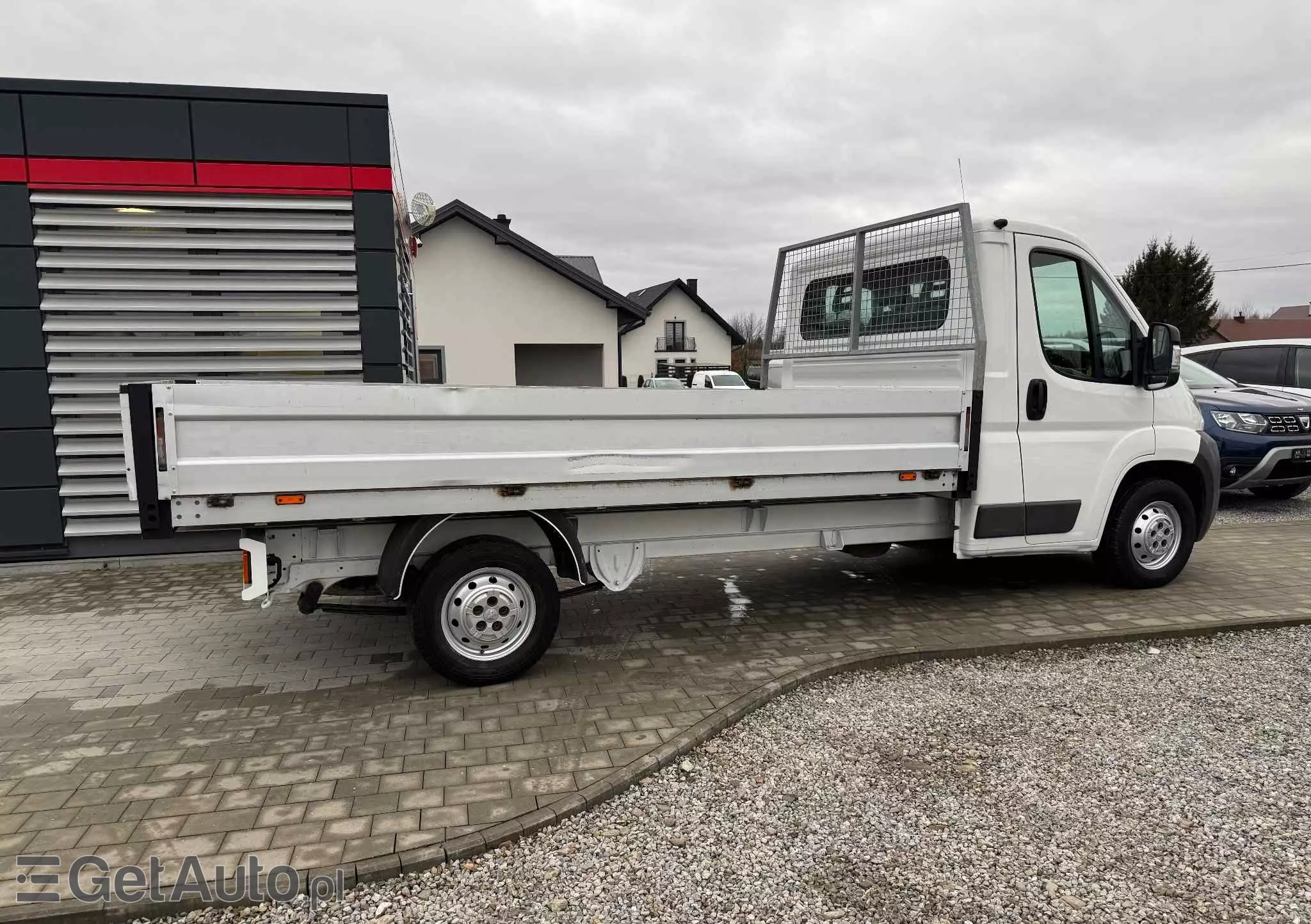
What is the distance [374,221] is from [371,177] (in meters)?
0.37

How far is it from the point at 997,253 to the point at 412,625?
418 cm

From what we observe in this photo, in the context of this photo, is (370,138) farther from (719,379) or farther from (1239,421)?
(719,379)

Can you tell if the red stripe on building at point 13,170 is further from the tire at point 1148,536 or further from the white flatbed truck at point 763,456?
the tire at point 1148,536

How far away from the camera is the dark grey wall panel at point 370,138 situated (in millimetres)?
7121

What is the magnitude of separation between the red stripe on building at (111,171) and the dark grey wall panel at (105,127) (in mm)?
44

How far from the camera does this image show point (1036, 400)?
538cm

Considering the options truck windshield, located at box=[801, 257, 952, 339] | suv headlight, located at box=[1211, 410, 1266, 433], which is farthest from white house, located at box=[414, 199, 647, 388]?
truck windshield, located at box=[801, 257, 952, 339]

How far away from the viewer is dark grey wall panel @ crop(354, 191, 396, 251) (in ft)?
23.7

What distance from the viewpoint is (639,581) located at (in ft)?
22.0

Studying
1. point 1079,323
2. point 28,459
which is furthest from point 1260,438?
point 28,459

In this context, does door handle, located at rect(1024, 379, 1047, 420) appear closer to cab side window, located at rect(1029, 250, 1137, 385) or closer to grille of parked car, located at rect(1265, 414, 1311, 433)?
cab side window, located at rect(1029, 250, 1137, 385)

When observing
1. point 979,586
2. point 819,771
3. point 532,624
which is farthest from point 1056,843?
point 979,586

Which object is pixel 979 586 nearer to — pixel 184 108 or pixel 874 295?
pixel 874 295

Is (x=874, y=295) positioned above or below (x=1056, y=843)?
above
